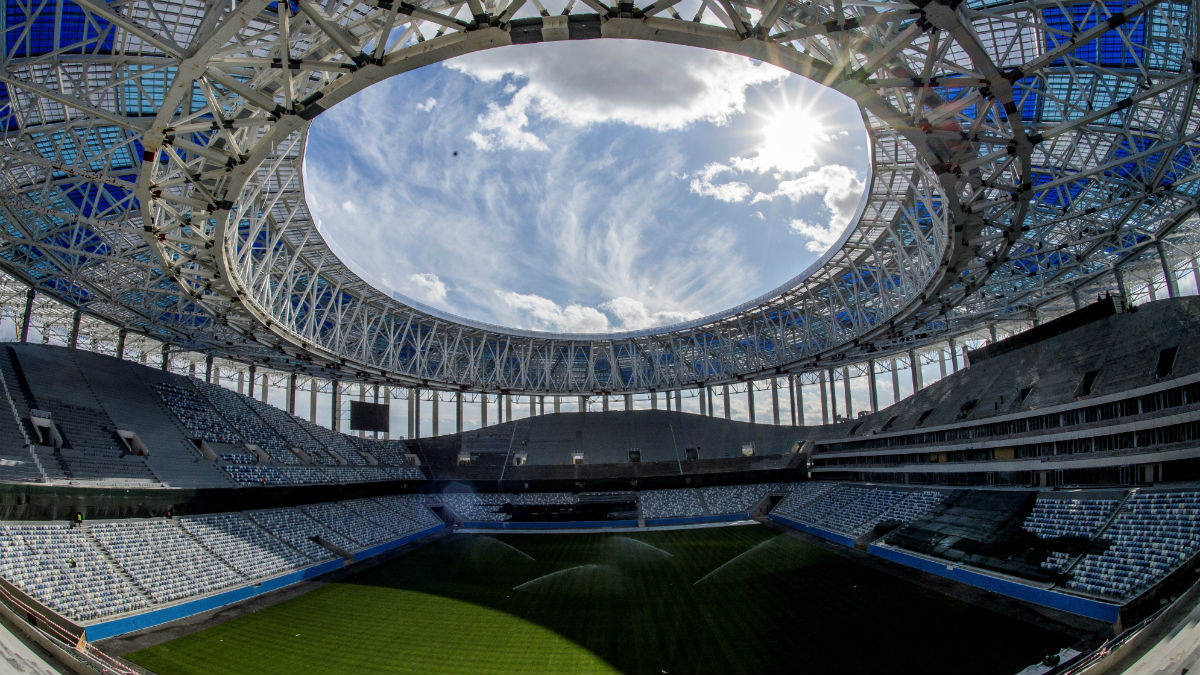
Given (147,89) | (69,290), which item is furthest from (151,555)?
(69,290)

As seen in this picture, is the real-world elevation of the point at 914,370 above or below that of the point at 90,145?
below

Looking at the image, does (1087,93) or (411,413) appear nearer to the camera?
(1087,93)

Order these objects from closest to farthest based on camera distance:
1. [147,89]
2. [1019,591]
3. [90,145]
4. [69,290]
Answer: [1019,591] < [147,89] < [90,145] < [69,290]

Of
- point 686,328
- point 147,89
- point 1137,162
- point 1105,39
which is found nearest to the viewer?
point 1105,39

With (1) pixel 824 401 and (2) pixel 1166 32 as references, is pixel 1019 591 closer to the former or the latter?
(2) pixel 1166 32

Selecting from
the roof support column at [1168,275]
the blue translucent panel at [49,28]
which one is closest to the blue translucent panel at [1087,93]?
the roof support column at [1168,275]

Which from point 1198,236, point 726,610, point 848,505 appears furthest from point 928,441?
point 726,610

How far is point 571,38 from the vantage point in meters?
17.2

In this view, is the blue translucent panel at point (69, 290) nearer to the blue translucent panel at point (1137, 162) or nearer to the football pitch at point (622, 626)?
the football pitch at point (622, 626)

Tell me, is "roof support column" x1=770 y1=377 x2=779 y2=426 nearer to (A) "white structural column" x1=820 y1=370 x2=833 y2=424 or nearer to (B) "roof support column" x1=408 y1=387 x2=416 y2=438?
(A) "white structural column" x1=820 y1=370 x2=833 y2=424

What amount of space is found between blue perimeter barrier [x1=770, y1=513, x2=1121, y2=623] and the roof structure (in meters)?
15.6

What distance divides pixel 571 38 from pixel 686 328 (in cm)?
4977

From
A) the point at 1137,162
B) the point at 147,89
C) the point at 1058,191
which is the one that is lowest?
the point at 1137,162

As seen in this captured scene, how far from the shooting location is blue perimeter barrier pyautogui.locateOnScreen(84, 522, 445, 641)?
79.3 feet
